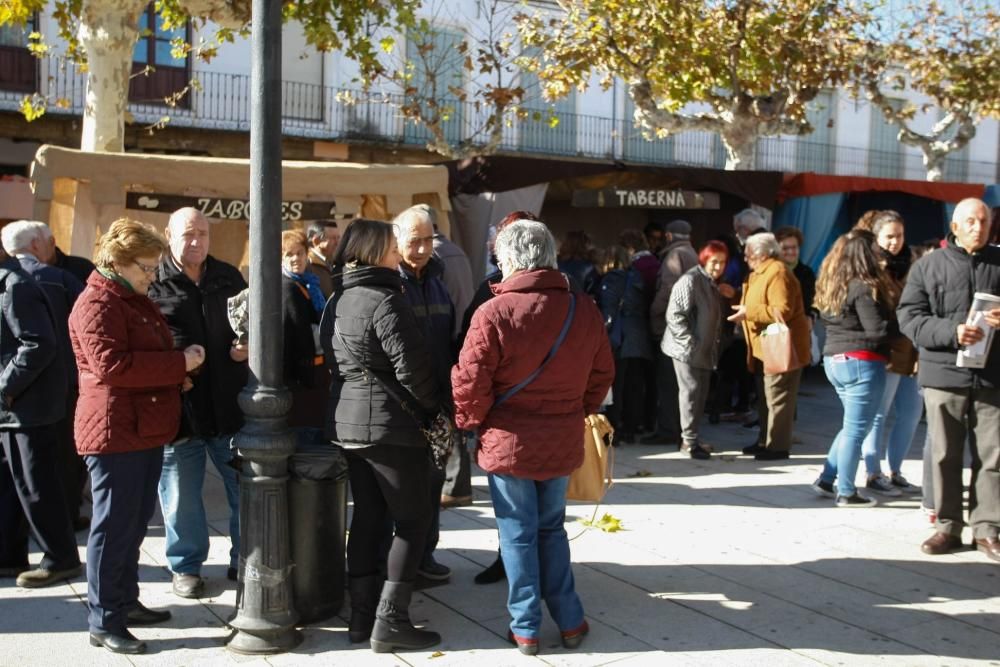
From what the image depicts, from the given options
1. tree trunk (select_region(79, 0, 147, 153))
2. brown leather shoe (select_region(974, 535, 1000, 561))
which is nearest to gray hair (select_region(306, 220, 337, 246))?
brown leather shoe (select_region(974, 535, 1000, 561))

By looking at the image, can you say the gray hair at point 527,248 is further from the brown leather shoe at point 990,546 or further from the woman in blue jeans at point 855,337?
the brown leather shoe at point 990,546

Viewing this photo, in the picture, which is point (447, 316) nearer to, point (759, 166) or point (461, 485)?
point (461, 485)

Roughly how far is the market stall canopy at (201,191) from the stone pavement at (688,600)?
248 cm

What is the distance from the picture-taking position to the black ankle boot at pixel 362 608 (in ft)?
14.6

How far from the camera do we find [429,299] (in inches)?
218

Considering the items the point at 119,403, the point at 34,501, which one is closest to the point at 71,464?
the point at 34,501

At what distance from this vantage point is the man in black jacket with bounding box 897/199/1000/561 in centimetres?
561

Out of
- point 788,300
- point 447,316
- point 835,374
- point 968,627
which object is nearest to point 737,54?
point 788,300

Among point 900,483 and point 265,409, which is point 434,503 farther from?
point 900,483

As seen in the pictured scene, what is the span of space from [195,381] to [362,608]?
1329 millimetres

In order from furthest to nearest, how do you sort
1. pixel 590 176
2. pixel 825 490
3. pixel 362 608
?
1. pixel 590 176
2. pixel 825 490
3. pixel 362 608

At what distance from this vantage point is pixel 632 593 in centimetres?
509

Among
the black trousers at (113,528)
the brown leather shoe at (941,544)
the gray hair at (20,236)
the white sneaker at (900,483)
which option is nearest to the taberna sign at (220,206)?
the gray hair at (20,236)

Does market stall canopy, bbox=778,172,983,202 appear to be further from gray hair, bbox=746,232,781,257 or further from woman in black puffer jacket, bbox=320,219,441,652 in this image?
woman in black puffer jacket, bbox=320,219,441,652
